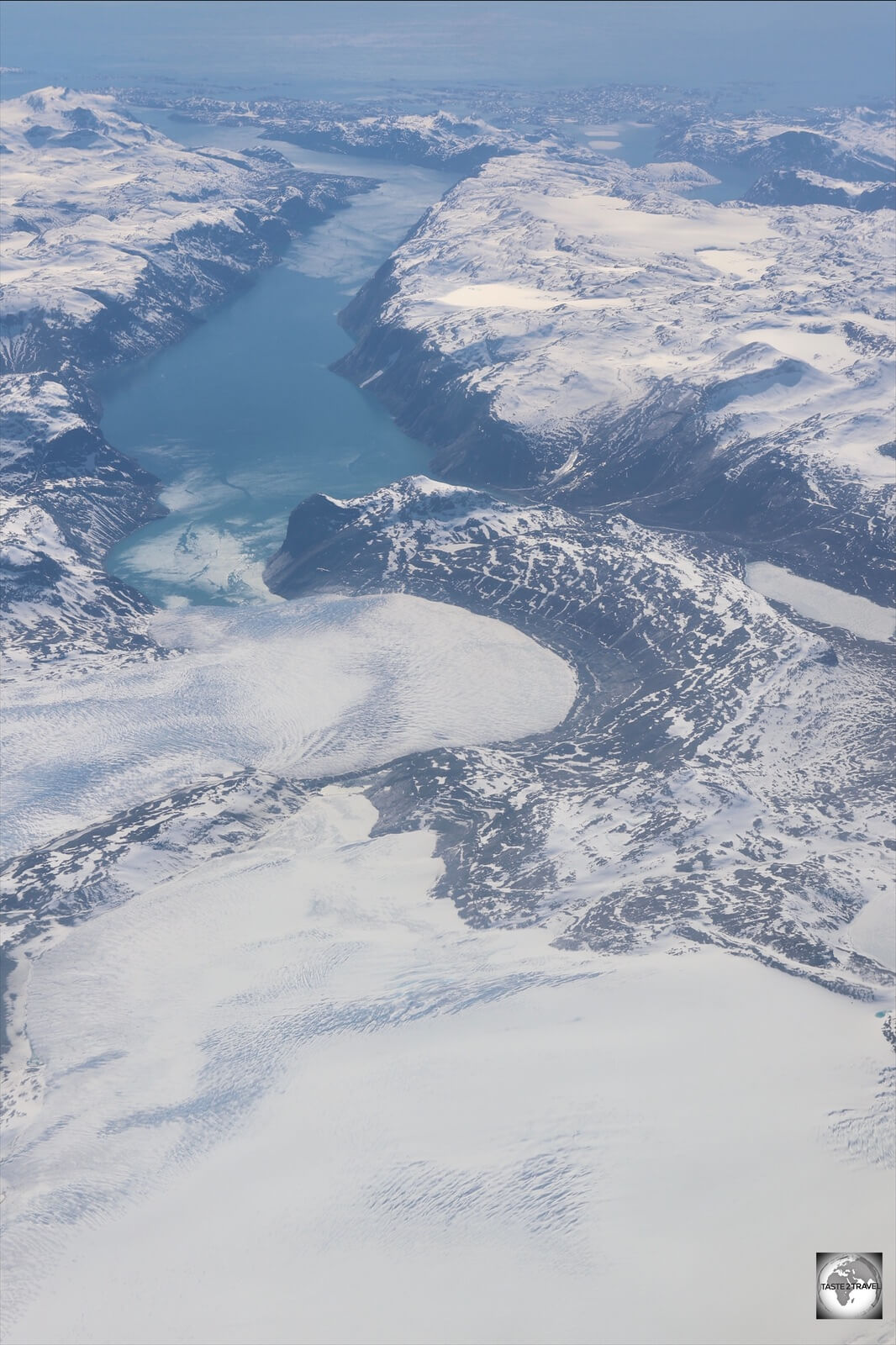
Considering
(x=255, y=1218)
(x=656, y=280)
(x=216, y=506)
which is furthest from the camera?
(x=656, y=280)

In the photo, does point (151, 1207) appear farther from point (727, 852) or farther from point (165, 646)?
point (165, 646)

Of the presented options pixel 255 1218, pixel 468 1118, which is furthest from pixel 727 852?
pixel 255 1218

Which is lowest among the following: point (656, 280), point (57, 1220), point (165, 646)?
point (57, 1220)

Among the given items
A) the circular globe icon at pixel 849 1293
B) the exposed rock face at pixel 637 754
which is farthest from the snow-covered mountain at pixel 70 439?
the circular globe icon at pixel 849 1293

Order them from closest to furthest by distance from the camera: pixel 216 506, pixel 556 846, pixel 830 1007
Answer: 1. pixel 830 1007
2. pixel 556 846
3. pixel 216 506

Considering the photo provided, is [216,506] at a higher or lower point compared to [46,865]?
higher

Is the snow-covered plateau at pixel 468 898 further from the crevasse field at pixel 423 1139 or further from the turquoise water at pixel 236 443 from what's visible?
the turquoise water at pixel 236 443

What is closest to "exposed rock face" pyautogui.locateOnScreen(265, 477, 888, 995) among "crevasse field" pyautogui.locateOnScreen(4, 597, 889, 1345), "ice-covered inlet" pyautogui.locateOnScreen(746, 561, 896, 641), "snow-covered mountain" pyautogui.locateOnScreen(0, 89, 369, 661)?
"ice-covered inlet" pyautogui.locateOnScreen(746, 561, 896, 641)

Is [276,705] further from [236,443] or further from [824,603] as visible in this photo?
[236,443]
